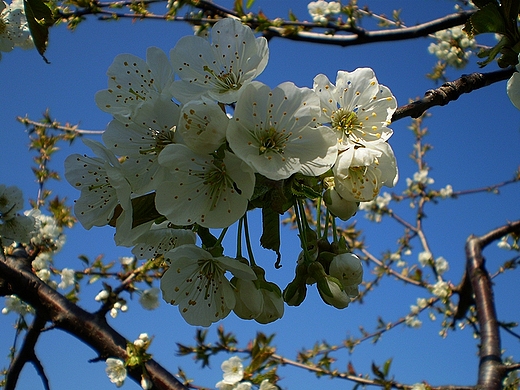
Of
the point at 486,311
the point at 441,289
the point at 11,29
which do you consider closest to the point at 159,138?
the point at 11,29

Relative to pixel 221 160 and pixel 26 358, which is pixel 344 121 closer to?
pixel 221 160

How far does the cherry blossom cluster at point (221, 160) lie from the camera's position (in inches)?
37.4

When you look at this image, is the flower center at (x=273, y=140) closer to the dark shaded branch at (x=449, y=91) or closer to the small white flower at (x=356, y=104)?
the small white flower at (x=356, y=104)

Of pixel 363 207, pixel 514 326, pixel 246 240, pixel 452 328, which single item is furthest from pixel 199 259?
pixel 363 207

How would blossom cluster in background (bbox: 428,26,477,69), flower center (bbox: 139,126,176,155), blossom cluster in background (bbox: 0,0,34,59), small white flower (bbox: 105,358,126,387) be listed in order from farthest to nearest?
blossom cluster in background (bbox: 428,26,477,69)
small white flower (bbox: 105,358,126,387)
blossom cluster in background (bbox: 0,0,34,59)
flower center (bbox: 139,126,176,155)

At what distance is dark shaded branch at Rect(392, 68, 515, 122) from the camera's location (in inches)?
42.1

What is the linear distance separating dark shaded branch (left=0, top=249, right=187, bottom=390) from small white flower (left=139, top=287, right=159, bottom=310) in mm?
2175

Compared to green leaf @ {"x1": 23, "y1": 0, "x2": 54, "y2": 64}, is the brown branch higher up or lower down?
higher up

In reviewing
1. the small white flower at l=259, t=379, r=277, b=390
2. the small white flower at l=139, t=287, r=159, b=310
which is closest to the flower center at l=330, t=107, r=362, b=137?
the small white flower at l=259, t=379, r=277, b=390

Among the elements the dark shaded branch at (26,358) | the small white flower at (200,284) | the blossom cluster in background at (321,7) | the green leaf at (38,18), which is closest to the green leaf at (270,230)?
the small white flower at (200,284)

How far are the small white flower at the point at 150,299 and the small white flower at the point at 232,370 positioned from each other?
1464 mm

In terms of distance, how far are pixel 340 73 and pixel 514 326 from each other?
3.19 meters

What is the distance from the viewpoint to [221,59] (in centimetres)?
115

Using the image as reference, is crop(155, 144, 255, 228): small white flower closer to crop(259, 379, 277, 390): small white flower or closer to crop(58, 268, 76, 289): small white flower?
crop(259, 379, 277, 390): small white flower
